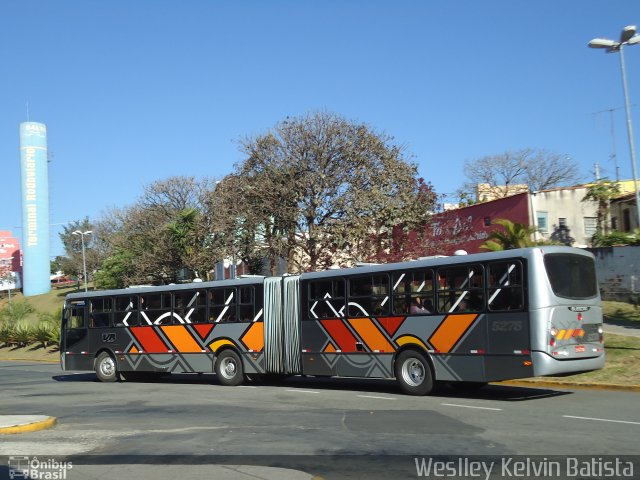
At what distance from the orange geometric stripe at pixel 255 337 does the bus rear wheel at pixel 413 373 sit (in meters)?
4.60

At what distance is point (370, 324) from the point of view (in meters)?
16.0

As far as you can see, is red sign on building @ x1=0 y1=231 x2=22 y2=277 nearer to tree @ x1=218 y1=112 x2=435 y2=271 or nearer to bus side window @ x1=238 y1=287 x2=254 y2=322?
tree @ x1=218 y1=112 x2=435 y2=271

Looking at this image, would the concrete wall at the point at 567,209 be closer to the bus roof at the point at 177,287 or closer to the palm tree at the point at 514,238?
the palm tree at the point at 514,238

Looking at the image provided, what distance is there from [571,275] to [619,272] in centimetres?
1378

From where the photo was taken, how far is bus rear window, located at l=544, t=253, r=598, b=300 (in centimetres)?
1309

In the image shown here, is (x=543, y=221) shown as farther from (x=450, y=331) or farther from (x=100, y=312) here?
(x=100, y=312)

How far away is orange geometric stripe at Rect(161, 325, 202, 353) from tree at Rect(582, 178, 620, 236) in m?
21.3

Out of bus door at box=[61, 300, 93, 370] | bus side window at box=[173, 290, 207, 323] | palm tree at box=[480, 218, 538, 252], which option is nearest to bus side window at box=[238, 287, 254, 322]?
bus side window at box=[173, 290, 207, 323]

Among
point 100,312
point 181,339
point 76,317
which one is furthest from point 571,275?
point 76,317

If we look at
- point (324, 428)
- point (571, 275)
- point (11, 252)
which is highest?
point (11, 252)

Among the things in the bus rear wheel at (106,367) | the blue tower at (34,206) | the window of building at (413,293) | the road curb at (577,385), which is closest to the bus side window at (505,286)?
the window of building at (413,293)

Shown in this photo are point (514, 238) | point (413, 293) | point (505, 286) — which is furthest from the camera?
point (514, 238)

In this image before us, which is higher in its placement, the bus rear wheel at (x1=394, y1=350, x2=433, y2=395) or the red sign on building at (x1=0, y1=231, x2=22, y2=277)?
the red sign on building at (x1=0, y1=231, x2=22, y2=277)

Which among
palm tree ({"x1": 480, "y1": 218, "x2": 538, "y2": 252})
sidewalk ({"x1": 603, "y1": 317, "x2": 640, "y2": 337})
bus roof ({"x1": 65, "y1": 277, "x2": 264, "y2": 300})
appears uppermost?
palm tree ({"x1": 480, "y1": 218, "x2": 538, "y2": 252})
